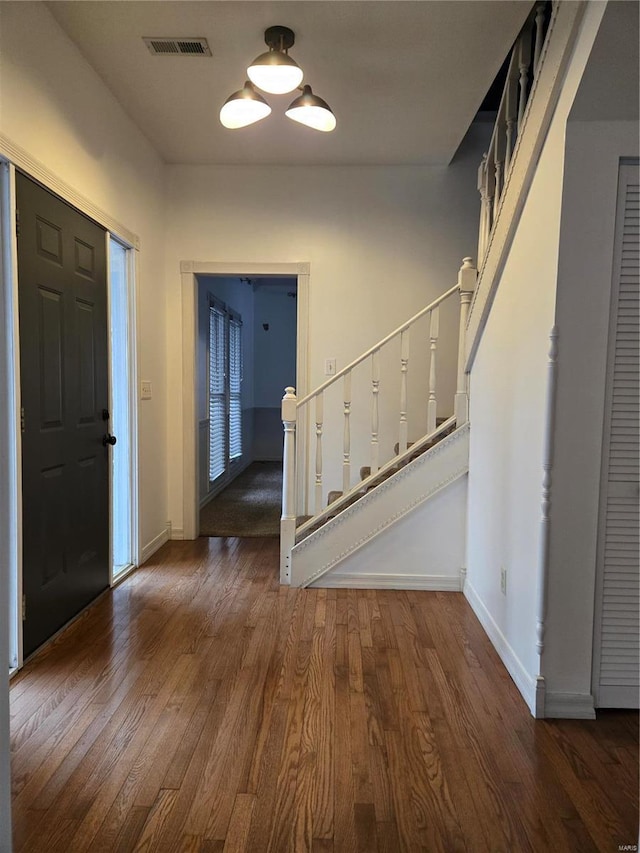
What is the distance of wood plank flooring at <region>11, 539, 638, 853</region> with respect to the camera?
4.78 ft

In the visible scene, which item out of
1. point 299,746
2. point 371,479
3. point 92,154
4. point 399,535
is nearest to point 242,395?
point 371,479

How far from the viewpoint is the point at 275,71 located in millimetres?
2312

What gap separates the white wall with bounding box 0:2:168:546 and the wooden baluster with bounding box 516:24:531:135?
2064 millimetres

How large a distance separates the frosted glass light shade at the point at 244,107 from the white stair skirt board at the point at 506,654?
2691 mm

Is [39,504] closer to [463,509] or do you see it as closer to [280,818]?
[280,818]

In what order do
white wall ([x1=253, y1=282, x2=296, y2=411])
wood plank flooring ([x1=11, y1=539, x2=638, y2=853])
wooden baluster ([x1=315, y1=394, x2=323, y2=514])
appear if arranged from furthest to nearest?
white wall ([x1=253, y1=282, x2=296, y2=411]), wooden baluster ([x1=315, y1=394, x2=323, y2=514]), wood plank flooring ([x1=11, y1=539, x2=638, y2=853])

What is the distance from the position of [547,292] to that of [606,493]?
0.76 meters

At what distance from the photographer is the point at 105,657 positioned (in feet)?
7.81

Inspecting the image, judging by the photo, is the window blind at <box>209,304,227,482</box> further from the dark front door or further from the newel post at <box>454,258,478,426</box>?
the newel post at <box>454,258,478,426</box>

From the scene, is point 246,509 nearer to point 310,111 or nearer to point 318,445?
point 318,445

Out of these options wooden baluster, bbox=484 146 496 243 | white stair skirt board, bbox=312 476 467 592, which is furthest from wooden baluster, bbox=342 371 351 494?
wooden baluster, bbox=484 146 496 243

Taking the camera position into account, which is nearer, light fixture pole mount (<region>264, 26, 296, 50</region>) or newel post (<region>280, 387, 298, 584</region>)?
light fixture pole mount (<region>264, 26, 296, 50</region>)

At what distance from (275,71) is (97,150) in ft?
3.81

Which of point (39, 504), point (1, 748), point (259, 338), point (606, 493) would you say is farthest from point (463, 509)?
point (259, 338)
